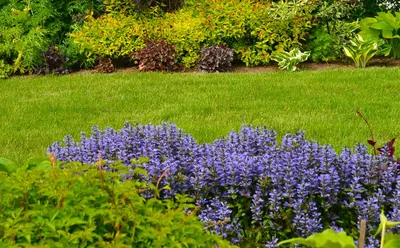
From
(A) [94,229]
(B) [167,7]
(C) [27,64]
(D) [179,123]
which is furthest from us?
(B) [167,7]

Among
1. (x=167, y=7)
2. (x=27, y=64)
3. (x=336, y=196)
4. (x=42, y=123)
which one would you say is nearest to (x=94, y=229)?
(x=336, y=196)

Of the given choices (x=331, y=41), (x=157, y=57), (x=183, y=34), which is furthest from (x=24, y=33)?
(x=331, y=41)

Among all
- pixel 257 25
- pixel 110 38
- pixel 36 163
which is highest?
pixel 36 163

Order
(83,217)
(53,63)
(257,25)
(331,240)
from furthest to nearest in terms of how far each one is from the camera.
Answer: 1. (257,25)
2. (53,63)
3. (83,217)
4. (331,240)

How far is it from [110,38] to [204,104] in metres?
3.01

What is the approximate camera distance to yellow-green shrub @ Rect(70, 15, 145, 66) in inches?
368

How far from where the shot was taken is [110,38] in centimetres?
943

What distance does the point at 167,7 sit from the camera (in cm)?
1011

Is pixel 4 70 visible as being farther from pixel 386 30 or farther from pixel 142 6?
pixel 386 30

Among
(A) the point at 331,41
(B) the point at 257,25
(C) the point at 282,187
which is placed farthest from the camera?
(B) the point at 257,25

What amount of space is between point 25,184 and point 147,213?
418 millimetres

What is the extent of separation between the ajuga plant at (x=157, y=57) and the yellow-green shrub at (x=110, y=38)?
0.32 metres

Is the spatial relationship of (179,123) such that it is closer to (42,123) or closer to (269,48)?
(42,123)

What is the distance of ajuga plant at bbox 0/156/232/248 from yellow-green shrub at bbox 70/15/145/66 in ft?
23.9
